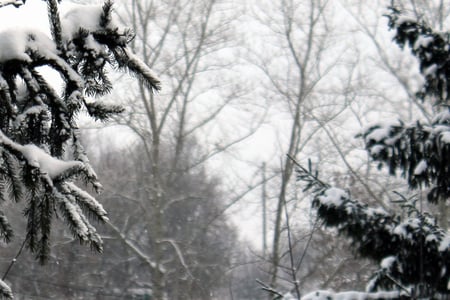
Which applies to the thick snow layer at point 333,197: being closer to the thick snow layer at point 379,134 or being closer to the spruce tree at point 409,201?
the spruce tree at point 409,201

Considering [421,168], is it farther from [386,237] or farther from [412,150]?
[386,237]

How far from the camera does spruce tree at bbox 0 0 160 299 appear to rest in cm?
179

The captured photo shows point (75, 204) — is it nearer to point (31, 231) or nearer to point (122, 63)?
point (31, 231)

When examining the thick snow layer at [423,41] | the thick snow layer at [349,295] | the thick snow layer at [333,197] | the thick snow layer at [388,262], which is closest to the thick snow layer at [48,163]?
the thick snow layer at [349,295]

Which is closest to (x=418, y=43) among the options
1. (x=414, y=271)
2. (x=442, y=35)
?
(x=442, y=35)

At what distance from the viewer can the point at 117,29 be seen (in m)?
1.82

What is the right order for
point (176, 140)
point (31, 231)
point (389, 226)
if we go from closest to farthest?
point (31, 231)
point (389, 226)
point (176, 140)

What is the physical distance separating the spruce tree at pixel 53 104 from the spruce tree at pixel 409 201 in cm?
295

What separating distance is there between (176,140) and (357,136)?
16.8 m

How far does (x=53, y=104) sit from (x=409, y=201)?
10.8 feet

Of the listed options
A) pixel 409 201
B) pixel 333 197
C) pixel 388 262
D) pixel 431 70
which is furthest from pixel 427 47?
pixel 388 262

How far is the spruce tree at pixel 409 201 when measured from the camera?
4.62 m

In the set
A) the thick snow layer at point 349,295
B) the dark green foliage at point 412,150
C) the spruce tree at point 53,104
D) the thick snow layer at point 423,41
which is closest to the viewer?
the spruce tree at point 53,104

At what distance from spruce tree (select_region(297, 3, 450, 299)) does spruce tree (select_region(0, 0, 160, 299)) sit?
9.69ft
